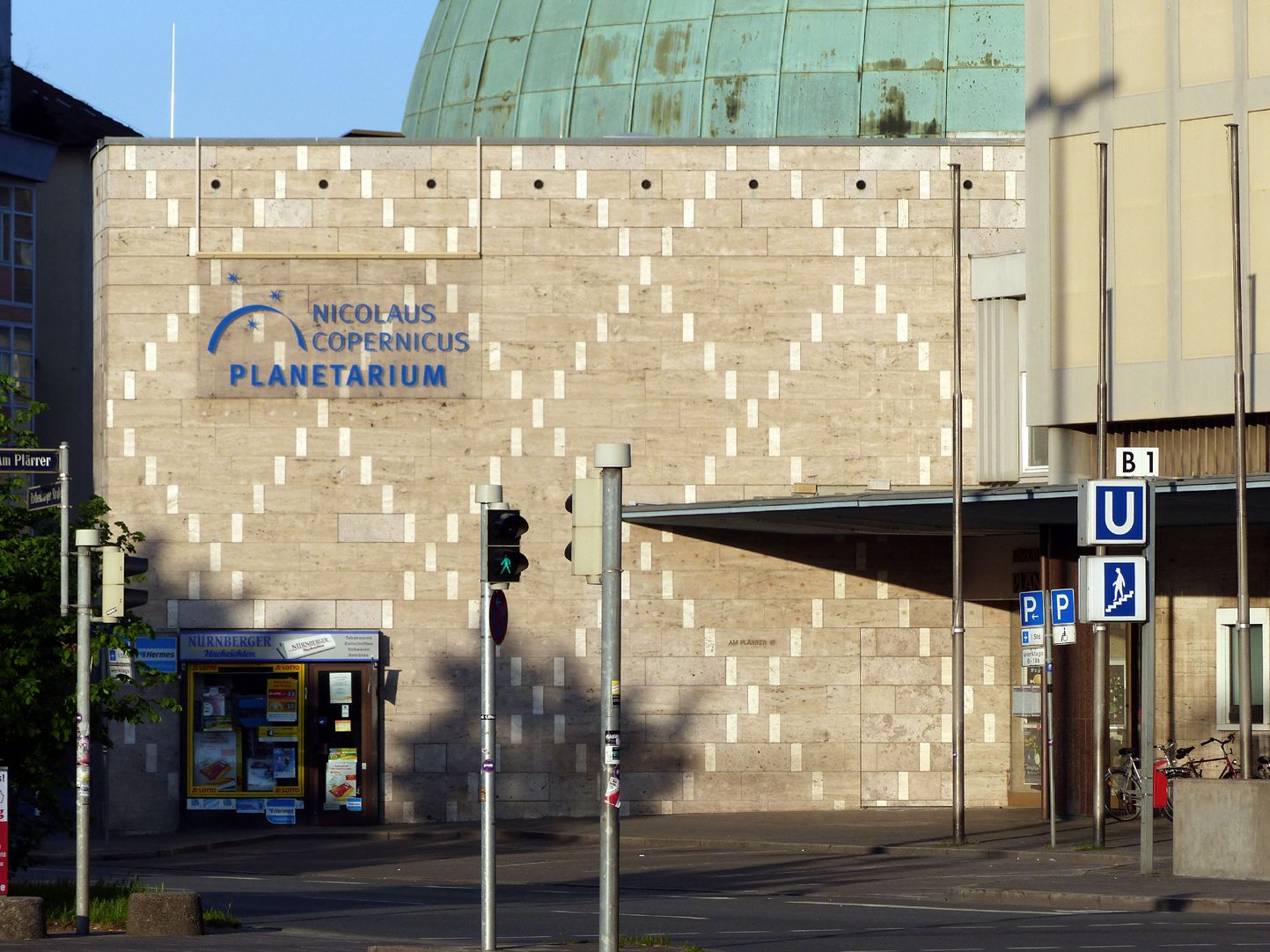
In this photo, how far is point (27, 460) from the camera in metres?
20.0

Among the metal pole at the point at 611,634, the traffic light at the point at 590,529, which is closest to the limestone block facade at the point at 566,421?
the traffic light at the point at 590,529

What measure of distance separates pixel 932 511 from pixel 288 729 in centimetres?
1092

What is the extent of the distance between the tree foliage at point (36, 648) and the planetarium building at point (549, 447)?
36.8 ft

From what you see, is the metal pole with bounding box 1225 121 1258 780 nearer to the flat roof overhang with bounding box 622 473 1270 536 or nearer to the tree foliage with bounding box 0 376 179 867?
the flat roof overhang with bounding box 622 473 1270 536

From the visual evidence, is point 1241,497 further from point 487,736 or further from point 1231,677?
point 487,736

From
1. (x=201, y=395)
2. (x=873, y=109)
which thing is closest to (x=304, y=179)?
(x=201, y=395)

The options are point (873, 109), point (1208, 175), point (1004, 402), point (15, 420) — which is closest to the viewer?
point (15, 420)

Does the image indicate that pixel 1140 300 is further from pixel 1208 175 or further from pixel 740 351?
pixel 740 351

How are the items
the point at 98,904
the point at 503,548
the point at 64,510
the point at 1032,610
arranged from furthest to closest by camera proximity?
1. the point at 1032,610
2. the point at 98,904
3. the point at 64,510
4. the point at 503,548

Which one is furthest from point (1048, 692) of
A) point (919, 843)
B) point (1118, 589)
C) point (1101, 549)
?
point (1118, 589)

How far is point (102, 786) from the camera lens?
34.5m

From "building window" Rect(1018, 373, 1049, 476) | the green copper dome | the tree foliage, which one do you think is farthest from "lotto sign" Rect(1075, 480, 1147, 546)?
the green copper dome

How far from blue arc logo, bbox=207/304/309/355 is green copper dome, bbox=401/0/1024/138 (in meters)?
7.93

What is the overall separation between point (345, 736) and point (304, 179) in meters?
8.85
